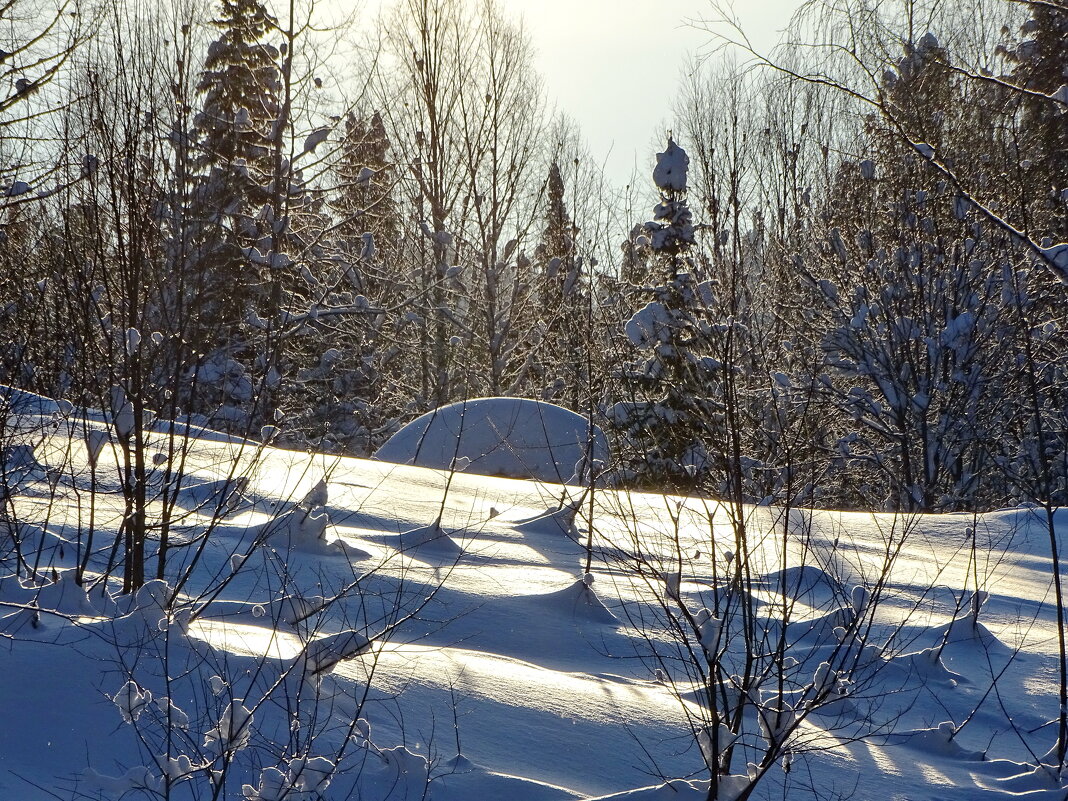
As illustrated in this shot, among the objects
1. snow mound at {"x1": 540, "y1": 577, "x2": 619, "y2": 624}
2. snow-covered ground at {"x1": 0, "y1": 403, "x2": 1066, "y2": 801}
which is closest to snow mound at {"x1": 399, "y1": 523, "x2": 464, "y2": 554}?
snow-covered ground at {"x1": 0, "y1": 403, "x2": 1066, "y2": 801}

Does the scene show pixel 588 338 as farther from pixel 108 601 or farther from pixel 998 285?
pixel 998 285

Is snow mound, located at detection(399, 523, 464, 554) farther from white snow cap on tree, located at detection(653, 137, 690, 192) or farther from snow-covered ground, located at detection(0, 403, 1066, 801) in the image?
white snow cap on tree, located at detection(653, 137, 690, 192)

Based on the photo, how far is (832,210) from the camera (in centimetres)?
1406

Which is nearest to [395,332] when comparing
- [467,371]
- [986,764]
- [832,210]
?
[467,371]

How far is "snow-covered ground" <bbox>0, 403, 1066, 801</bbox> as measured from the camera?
2947 mm

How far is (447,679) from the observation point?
3727 millimetres

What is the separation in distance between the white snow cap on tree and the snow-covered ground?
8212mm

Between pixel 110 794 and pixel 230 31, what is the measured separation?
58.7 ft

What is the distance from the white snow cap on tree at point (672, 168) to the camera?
12906mm

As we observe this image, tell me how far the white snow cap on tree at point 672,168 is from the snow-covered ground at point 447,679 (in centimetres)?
821

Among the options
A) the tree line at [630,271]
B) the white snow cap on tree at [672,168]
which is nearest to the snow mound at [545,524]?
the tree line at [630,271]

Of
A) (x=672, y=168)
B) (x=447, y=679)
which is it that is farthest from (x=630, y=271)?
(x=447, y=679)

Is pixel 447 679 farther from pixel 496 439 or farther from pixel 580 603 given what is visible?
pixel 496 439

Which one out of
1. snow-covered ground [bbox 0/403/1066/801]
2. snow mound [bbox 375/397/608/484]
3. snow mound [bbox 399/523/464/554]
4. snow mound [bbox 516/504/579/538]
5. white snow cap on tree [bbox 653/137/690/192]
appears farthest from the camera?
white snow cap on tree [bbox 653/137/690/192]
